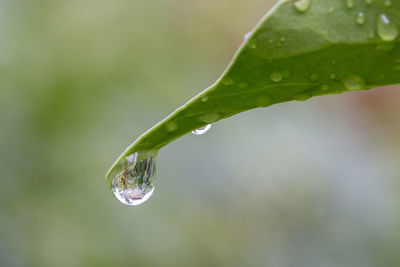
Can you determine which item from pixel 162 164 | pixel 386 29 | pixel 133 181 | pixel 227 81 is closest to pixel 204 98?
pixel 227 81

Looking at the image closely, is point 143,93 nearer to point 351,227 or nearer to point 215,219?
point 215,219

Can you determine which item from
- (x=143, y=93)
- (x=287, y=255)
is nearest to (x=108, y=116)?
(x=143, y=93)

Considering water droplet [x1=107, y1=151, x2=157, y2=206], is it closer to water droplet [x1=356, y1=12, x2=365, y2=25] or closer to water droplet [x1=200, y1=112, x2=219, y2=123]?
water droplet [x1=200, y1=112, x2=219, y2=123]

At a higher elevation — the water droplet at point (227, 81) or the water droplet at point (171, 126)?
the water droplet at point (227, 81)

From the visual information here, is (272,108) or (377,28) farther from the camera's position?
(272,108)

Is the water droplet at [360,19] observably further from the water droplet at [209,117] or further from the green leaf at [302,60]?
the water droplet at [209,117]

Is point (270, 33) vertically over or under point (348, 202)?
under

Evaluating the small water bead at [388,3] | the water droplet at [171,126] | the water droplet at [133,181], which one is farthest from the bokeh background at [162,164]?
the small water bead at [388,3]
